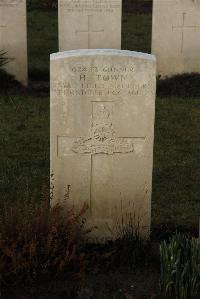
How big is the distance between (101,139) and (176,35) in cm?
619

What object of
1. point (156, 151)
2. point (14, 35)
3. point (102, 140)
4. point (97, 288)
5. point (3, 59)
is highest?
point (14, 35)

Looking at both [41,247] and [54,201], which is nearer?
[41,247]

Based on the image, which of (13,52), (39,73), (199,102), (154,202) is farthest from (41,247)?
(39,73)

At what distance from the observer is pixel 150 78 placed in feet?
14.9

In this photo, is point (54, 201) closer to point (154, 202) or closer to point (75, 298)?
point (75, 298)

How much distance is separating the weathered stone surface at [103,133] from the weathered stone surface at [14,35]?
5.68 meters

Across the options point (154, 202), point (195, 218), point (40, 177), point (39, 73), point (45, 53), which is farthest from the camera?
point (45, 53)

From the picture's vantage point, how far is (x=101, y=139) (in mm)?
4633

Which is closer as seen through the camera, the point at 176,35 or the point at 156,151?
the point at 156,151

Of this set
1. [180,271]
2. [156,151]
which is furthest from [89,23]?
[180,271]

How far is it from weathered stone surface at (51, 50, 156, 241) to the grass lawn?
1.42 ft

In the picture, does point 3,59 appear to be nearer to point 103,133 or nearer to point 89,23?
point 89,23

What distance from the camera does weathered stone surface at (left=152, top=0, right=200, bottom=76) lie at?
405 inches

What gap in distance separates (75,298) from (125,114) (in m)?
1.34
